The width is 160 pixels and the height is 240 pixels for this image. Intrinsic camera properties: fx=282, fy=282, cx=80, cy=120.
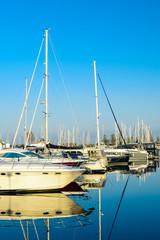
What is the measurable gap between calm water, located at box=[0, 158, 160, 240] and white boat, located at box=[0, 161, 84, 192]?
0.62 meters

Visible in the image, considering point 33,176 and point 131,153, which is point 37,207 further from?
point 131,153

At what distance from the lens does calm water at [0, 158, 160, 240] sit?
9.95m

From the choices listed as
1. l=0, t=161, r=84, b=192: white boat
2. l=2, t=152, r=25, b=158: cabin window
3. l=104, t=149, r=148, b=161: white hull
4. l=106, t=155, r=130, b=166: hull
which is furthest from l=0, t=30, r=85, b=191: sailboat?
l=104, t=149, r=148, b=161: white hull

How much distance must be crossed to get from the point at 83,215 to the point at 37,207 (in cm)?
240

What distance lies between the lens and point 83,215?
39.6 feet

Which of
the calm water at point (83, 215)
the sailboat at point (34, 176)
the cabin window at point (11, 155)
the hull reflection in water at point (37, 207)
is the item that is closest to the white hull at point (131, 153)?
the cabin window at point (11, 155)

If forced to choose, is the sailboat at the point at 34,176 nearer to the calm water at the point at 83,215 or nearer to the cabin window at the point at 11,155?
the calm water at the point at 83,215

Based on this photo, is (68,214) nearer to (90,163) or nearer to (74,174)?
(74,174)

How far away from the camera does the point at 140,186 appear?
67.2 ft

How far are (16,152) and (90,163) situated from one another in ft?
30.5

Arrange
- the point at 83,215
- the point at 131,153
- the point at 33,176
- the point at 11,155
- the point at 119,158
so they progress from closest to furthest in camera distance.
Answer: the point at 83,215
the point at 33,176
the point at 11,155
the point at 119,158
the point at 131,153

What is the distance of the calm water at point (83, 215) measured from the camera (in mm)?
9953

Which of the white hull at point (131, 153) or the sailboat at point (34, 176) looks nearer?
the sailboat at point (34, 176)

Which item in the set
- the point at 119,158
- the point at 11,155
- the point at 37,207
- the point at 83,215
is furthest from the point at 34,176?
the point at 119,158
